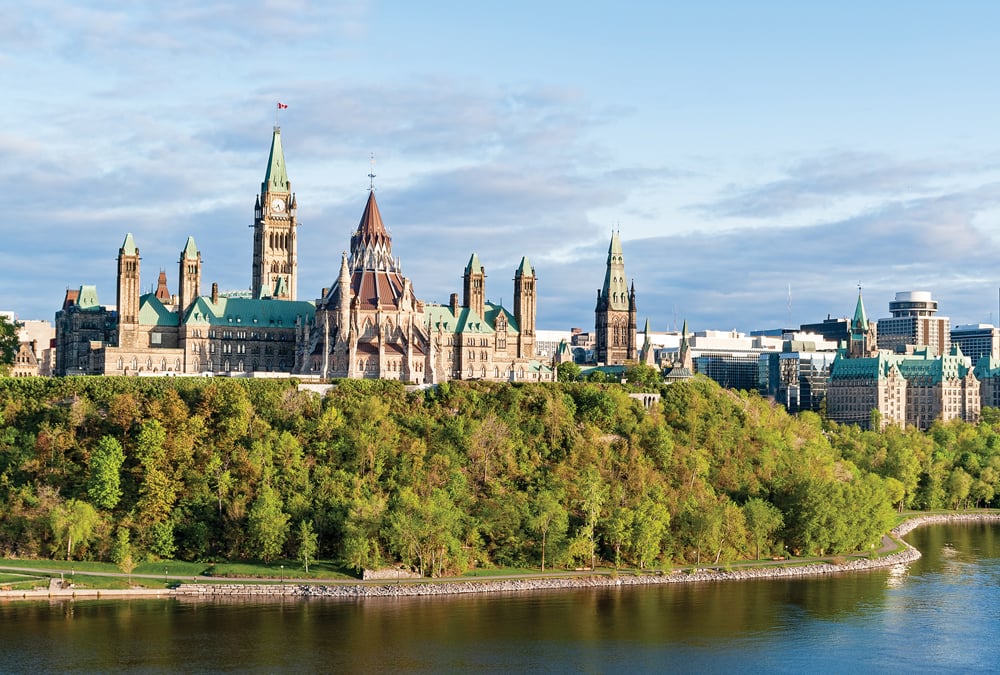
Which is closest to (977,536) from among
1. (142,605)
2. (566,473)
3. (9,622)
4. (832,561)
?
(832,561)

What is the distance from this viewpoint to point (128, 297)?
192375 millimetres

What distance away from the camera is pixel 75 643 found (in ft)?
318

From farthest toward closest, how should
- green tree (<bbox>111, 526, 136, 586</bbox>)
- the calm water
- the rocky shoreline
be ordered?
green tree (<bbox>111, 526, 136, 586</bbox>) → the rocky shoreline → the calm water

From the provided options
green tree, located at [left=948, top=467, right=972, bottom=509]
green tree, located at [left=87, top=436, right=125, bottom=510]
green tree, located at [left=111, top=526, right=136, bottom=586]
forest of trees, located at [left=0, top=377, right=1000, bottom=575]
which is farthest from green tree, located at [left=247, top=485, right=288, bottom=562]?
green tree, located at [left=948, top=467, right=972, bottom=509]

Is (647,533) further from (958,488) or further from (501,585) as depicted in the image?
(958,488)

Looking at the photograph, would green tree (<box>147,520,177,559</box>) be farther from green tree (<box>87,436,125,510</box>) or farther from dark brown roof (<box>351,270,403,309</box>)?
dark brown roof (<box>351,270,403,309</box>)

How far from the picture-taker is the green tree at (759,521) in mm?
136375

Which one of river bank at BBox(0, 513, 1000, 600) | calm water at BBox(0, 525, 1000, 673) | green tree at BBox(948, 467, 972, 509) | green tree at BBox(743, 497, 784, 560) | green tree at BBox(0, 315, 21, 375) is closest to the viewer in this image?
calm water at BBox(0, 525, 1000, 673)

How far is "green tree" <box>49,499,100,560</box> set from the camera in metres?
122

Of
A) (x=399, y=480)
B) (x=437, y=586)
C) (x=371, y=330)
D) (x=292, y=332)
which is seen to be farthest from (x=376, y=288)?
(x=437, y=586)

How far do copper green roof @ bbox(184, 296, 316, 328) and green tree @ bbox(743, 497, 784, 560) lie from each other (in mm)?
77872

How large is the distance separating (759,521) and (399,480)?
1365 inches

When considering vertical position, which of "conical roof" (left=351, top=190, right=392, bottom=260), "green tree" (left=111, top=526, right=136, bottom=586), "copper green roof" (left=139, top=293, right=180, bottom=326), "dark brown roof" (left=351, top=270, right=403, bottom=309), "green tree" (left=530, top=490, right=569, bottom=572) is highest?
"conical roof" (left=351, top=190, right=392, bottom=260)

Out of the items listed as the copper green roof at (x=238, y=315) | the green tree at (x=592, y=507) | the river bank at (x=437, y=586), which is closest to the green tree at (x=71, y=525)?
the river bank at (x=437, y=586)
